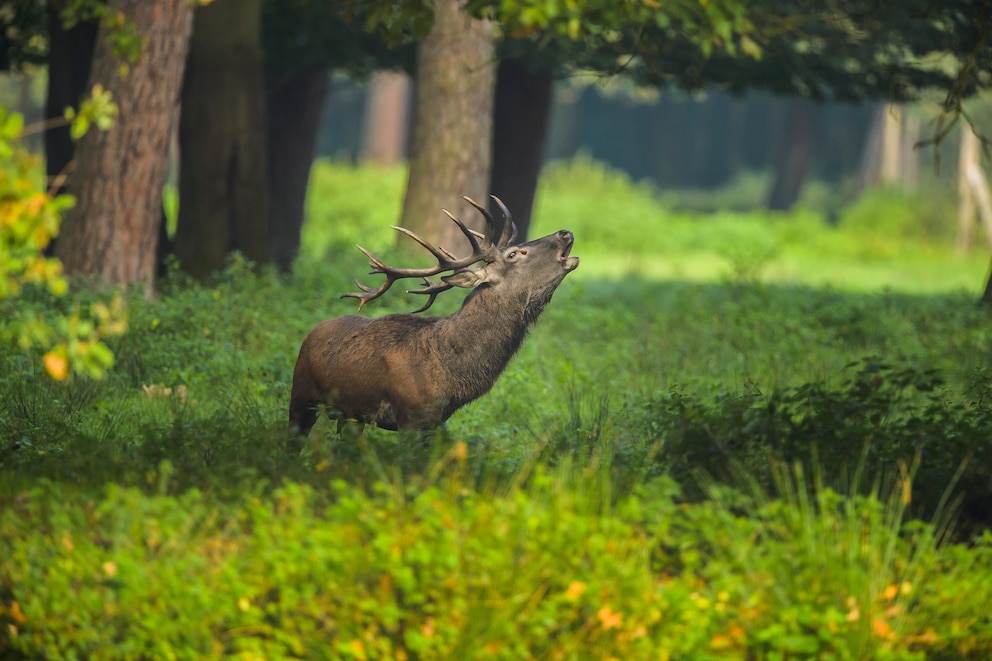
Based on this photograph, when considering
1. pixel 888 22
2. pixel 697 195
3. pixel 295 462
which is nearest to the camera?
pixel 295 462

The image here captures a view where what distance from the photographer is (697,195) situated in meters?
54.7

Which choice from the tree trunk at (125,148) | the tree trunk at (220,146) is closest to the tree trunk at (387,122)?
the tree trunk at (220,146)

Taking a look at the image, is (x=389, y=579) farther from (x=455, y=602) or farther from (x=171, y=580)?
(x=171, y=580)

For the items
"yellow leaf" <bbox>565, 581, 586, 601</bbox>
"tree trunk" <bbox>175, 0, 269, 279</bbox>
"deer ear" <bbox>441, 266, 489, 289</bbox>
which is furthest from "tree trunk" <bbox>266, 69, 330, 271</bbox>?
"yellow leaf" <bbox>565, 581, 586, 601</bbox>

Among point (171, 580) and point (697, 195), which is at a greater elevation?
point (171, 580)

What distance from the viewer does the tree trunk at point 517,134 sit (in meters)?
17.3

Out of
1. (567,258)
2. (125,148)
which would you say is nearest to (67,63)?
(125,148)

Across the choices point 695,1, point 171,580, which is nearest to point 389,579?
point 171,580

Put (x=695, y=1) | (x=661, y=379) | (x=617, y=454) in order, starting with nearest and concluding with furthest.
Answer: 1. (x=617, y=454)
2. (x=695, y=1)
3. (x=661, y=379)

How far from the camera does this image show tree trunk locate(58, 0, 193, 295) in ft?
39.0

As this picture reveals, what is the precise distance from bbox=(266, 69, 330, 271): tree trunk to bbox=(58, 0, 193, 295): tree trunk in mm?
4982

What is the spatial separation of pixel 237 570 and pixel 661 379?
5875mm

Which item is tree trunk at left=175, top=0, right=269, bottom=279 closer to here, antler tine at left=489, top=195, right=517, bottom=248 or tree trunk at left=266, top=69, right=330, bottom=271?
tree trunk at left=266, top=69, right=330, bottom=271

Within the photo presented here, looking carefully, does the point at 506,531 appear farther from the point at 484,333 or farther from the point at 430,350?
the point at 484,333
